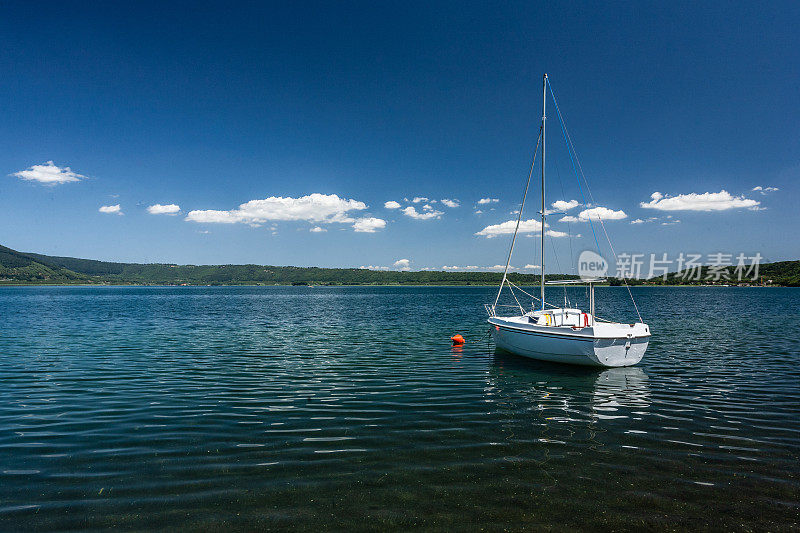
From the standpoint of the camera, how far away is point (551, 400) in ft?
55.7

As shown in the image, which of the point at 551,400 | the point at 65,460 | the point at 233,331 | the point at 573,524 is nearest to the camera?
the point at 573,524

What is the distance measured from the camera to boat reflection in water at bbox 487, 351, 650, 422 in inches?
605

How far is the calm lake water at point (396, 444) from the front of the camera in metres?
8.10

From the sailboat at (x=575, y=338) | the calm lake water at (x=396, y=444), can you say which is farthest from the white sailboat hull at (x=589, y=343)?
the calm lake water at (x=396, y=444)

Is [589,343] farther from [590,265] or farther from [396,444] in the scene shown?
[396,444]

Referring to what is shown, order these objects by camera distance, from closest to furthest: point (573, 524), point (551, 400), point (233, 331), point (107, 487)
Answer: point (573, 524) → point (107, 487) → point (551, 400) → point (233, 331)

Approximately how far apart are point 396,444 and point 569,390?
34.9 ft

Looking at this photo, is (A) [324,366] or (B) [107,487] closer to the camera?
(B) [107,487]

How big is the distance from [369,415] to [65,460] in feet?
28.5

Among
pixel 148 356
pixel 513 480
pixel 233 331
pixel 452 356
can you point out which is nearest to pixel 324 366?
pixel 452 356

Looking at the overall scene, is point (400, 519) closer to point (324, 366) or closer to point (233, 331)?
point (324, 366)

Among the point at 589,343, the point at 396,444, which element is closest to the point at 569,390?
the point at 589,343

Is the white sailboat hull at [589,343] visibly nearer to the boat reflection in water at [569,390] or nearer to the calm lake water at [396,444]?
the boat reflection in water at [569,390]

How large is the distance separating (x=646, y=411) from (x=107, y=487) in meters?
17.2
